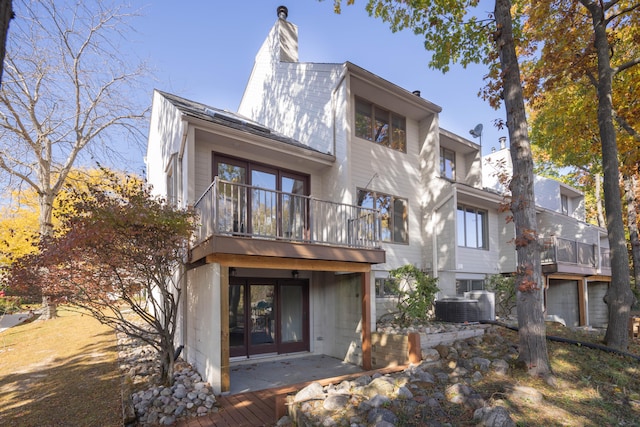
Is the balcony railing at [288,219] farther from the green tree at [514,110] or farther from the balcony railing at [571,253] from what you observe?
the balcony railing at [571,253]

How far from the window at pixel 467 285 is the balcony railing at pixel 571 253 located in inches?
96.5

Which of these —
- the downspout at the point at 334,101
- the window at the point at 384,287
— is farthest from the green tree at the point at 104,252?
the window at the point at 384,287

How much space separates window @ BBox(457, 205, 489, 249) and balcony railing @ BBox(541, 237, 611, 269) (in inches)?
80.5

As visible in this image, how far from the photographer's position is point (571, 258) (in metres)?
14.1

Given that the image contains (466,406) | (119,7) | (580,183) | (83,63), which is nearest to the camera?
(466,406)

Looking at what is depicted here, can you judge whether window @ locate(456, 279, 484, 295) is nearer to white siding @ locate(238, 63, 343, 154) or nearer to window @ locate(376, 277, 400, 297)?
window @ locate(376, 277, 400, 297)

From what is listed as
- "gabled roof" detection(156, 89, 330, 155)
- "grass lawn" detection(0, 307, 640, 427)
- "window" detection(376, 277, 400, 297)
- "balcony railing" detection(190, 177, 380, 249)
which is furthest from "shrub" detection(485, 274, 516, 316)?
"gabled roof" detection(156, 89, 330, 155)

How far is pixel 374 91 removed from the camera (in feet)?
34.2

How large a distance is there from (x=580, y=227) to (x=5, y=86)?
24.6 meters

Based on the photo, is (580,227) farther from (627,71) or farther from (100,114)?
(100,114)

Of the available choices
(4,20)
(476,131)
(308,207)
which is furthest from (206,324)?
(476,131)

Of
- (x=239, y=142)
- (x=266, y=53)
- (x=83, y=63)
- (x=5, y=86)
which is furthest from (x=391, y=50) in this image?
(x=5, y=86)

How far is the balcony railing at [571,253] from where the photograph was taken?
13.1 metres

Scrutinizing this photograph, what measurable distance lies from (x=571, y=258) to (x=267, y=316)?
1233cm
